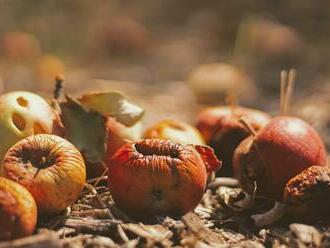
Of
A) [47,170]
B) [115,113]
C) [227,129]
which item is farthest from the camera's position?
[227,129]

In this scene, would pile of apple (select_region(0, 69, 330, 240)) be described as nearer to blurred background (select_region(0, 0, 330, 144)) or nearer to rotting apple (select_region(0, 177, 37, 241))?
rotting apple (select_region(0, 177, 37, 241))

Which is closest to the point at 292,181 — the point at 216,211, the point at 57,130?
the point at 216,211

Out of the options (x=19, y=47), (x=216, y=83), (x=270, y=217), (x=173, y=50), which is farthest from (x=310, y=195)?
(x=173, y=50)

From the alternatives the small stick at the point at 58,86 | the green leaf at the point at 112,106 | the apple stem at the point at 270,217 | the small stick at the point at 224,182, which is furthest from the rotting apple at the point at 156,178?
the small stick at the point at 58,86

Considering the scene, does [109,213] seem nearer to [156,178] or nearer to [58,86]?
[156,178]

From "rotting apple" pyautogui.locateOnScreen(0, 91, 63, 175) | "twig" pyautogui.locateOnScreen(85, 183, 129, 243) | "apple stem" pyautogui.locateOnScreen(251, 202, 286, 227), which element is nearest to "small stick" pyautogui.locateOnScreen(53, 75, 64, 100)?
"rotting apple" pyautogui.locateOnScreen(0, 91, 63, 175)

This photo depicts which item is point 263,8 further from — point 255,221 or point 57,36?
point 255,221

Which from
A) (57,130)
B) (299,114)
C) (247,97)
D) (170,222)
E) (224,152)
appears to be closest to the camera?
(170,222)
